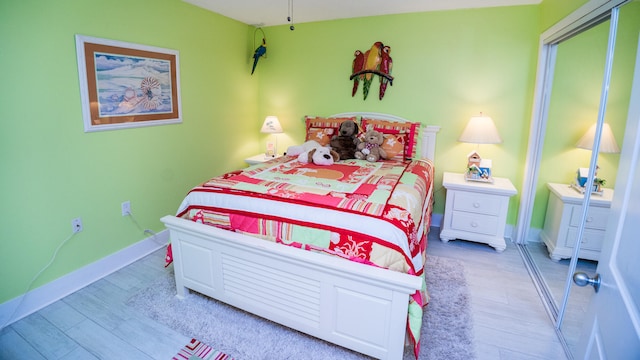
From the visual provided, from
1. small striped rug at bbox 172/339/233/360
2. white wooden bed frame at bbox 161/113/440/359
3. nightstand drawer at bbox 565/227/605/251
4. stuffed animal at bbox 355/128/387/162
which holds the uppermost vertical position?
stuffed animal at bbox 355/128/387/162

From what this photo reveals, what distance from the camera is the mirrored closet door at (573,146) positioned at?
1.69 metres

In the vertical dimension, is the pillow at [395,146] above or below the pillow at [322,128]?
below

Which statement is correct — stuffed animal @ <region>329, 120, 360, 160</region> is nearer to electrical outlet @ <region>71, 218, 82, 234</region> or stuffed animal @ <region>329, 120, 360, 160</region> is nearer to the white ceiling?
the white ceiling

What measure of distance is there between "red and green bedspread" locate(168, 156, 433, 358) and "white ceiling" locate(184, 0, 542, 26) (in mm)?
1708

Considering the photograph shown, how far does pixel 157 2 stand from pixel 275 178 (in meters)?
1.87

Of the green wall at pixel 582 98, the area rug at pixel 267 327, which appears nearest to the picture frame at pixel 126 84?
the area rug at pixel 267 327

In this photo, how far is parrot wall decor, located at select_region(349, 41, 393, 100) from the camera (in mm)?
3498

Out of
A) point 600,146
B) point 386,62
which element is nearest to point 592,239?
point 600,146

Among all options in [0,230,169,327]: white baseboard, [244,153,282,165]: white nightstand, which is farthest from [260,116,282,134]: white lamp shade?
[0,230,169,327]: white baseboard

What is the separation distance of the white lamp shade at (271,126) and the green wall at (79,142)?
63cm

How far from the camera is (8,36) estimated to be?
190 centimetres

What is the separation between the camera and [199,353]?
1.80 meters

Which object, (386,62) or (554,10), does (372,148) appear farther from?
(554,10)

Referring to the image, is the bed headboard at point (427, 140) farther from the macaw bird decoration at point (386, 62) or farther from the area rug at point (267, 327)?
the area rug at point (267, 327)
